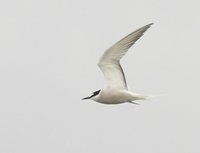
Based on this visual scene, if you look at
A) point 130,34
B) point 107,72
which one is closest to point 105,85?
point 107,72

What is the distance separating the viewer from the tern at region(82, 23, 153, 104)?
2269 cm

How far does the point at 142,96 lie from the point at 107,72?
1630 mm

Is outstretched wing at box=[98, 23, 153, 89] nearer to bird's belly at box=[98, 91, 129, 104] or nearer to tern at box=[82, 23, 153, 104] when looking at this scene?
tern at box=[82, 23, 153, 104]

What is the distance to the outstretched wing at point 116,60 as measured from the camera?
22516 mm

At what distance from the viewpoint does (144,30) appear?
2231cm

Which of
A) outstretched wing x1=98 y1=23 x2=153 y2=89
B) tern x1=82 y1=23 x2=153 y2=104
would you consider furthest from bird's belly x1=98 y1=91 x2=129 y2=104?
outstretched wing x1=98 y1=23 x2=153 y2=89

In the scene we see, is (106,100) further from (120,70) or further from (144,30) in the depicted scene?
(144,30)

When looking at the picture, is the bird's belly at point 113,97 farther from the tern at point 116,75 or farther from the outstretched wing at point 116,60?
the outstretched wing at point 116,60

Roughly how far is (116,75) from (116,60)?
0.62 metres

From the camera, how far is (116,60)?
23375 millimetres

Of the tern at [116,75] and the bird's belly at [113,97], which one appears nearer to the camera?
the tern at [116,75]

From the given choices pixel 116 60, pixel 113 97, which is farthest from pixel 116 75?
pixel 113 97

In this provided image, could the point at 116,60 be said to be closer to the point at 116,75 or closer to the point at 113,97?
the point at 116,75

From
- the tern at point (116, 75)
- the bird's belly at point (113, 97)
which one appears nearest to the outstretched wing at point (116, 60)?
the tern at point (116, 75)
